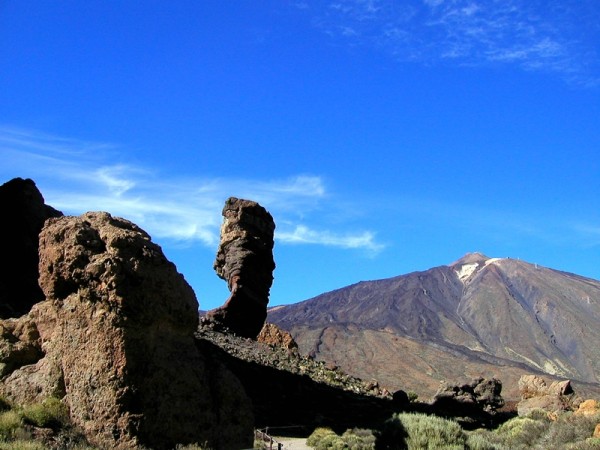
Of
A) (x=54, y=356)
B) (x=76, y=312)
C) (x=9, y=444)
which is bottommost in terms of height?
(x=9, y=444)

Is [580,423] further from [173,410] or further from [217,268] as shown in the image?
[217,268]

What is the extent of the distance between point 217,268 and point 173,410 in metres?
34.8

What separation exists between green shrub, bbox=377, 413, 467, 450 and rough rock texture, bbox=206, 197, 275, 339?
85.7 feet

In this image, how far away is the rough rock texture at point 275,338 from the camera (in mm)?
47312

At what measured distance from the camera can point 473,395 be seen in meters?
46.0

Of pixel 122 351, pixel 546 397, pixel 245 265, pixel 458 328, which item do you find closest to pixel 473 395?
pixel 546 397

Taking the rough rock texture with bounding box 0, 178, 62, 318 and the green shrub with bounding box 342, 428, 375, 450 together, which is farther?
the rough rock texture with bounding box 0, 178, 62, 318

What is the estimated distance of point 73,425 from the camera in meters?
10.4

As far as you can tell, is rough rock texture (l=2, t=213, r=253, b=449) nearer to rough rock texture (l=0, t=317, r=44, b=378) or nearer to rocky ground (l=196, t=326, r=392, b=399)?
rough rock texture (l=0, t=317, r=44, b=378)

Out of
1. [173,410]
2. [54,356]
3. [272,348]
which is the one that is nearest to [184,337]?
[173,410]

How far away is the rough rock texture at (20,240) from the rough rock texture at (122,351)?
669 inches

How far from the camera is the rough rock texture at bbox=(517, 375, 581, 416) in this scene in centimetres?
3262

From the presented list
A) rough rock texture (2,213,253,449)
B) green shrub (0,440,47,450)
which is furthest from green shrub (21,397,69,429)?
green shrub (0,440,47,450)

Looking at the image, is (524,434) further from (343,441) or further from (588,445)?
(343,441)
